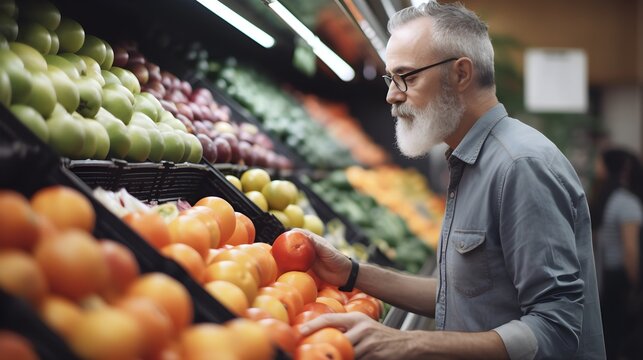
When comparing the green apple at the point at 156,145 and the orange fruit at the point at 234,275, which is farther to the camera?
the green apple at the point at 156,145

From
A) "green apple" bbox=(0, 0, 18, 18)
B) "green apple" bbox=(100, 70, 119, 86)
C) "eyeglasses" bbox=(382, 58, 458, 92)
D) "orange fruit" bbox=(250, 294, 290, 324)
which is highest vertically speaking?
"green apple" bbox=(0, 0, 18, 18)

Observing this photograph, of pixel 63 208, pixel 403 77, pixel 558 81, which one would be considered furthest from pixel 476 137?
pixel 558 81

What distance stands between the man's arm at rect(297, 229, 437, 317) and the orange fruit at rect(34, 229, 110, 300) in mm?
1190

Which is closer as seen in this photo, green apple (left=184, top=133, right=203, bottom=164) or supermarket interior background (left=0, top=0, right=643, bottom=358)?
supermarket interior background (left=0, top=0, right=643, bottom=358)

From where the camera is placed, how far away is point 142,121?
2.17 metres

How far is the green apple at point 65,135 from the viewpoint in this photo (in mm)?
1646

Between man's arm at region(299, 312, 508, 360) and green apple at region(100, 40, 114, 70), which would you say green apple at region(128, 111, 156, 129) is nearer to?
green apple at region(100, 40, 114, 70)

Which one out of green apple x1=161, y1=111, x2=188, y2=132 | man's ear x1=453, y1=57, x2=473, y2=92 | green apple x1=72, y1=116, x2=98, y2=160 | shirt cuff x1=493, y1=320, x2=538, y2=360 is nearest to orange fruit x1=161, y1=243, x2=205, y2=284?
green apple x1=72, y1=116, x2=98, y2=160

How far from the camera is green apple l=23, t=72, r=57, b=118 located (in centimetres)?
162

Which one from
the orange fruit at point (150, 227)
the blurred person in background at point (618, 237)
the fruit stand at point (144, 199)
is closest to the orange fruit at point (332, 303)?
the fruit stand at point (144, 199)

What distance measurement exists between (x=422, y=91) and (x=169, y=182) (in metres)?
0.91

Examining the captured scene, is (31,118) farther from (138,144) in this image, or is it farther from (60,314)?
(60,314)

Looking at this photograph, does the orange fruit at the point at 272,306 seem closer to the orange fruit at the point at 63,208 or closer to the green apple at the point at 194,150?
the orange fruit at the point at 63,208

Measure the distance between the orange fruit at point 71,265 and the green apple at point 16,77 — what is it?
0.60 metres
